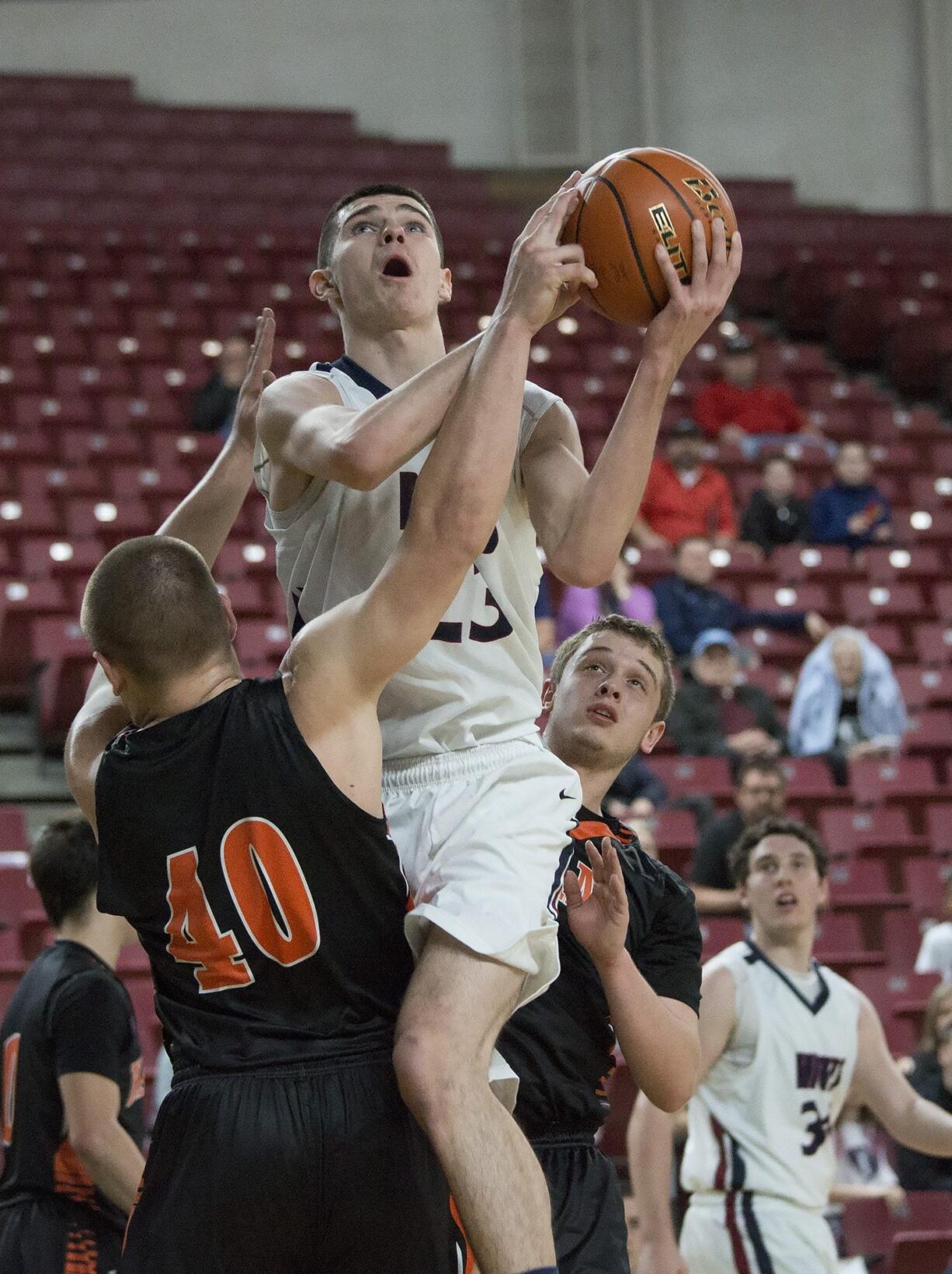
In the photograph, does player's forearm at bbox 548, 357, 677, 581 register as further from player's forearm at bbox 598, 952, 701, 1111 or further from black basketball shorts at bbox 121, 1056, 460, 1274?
black basketball shorts at bbox 121, 1056, 460, 1274

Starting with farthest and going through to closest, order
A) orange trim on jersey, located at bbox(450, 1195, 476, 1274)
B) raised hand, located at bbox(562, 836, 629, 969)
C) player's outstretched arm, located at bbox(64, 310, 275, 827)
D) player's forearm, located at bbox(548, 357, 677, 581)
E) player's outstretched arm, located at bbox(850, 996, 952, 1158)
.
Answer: player's outstretched arm, located at bbox(850, 996, 952, 1158), player's outstretched arm, located at bbox(64, 310, 275, 827), raised hand, located at bbox(562, 836, 629, 969), player's forearm, located at bbox(548, 357, 677, 581), orange trim on jersey, located at bbox(450, 1195, 476, 1274)

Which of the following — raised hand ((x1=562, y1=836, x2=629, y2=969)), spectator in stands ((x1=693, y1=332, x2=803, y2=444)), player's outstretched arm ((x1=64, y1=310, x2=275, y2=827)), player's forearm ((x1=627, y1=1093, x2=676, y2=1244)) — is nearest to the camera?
raised hand ((x1=562, y1=836, x2=629, y2=969))

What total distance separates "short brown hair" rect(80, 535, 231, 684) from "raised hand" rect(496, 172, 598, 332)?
2.01 feet

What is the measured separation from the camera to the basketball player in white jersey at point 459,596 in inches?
103

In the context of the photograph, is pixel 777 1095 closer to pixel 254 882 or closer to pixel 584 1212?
pixel 584 1212

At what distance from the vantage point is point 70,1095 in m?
3.83

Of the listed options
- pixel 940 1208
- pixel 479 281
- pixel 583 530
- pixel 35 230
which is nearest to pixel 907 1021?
pixel 940 1208

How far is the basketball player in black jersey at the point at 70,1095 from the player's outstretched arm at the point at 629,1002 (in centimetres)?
113

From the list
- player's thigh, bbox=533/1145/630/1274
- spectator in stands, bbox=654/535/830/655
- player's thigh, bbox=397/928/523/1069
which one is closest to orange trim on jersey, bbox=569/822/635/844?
player's thigh, bbox=533/1145/630/1274

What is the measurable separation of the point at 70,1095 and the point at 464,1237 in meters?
1.29

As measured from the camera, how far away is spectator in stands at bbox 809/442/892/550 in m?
11.4

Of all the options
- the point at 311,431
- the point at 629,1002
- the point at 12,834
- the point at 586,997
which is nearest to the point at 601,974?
the point at 629,1002

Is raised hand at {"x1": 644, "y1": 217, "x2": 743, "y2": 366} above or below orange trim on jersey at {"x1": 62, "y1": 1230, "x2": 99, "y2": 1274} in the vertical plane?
above

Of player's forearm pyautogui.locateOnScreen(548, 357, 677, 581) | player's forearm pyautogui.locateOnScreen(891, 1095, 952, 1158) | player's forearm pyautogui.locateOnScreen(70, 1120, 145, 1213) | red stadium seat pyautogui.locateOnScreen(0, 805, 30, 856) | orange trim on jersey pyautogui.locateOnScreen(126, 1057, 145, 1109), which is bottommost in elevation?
player's forearm pyautogui.locateOnScreen(891, 1095, 952, 1158)
